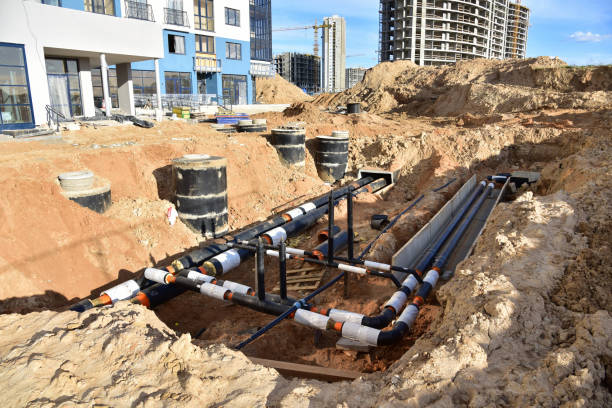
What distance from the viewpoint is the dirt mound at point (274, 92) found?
50.2 metres

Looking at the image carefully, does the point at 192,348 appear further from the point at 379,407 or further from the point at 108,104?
the point at 108,104

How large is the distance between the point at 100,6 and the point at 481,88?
2460 cm

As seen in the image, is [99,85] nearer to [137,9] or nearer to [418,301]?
[137,9]

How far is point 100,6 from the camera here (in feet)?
68.8

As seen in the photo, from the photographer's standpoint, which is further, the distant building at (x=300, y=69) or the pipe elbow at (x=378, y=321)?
the distant building at (x=300, y=69)

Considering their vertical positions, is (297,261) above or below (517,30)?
below

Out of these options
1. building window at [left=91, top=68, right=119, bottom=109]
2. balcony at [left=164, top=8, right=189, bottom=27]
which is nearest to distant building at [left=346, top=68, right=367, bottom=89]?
balcony at [left=164, top=8, right=189, bottom=27]

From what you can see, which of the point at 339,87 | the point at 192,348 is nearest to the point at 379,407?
the point at 192,348

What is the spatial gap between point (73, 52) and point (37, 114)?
3.68 metres

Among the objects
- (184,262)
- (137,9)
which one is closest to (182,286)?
(184,262)

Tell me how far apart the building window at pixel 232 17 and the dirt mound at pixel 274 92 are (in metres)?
12.3

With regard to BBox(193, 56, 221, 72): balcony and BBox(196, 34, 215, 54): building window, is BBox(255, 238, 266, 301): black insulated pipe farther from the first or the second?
BBox(196, 34, 215, 54): building window

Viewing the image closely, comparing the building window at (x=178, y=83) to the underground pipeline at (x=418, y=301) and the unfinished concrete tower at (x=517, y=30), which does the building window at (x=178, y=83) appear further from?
the unfinished concrete tower at (x=517, y=30)

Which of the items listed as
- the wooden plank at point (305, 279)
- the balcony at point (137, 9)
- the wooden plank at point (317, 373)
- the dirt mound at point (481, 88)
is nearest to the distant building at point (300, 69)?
the dirt mound at point (481, 88)
